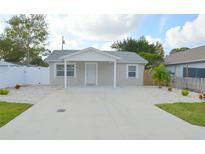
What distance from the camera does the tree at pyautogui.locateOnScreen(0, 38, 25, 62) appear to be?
1294 inches

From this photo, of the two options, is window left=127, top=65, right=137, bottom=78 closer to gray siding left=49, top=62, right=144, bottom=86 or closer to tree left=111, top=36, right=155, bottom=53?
gray siding left=49, top=62, right=144, bottom=86

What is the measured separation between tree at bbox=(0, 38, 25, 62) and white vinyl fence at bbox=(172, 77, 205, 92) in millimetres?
25553

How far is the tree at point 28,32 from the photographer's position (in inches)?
1267

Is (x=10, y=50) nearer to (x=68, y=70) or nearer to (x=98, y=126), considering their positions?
(x=68, y=70)

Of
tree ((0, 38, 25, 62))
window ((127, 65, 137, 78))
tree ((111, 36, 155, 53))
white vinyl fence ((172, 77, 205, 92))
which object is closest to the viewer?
white vinyl fence ((172, 77, 205, 92))

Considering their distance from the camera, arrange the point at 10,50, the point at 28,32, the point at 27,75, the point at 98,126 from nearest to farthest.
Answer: the point at 98,126 < the point at 27,75 < the point at 28,32 < the point at 10,50

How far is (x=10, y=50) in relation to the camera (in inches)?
1361

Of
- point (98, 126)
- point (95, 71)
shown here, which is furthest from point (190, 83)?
point (98, 126)

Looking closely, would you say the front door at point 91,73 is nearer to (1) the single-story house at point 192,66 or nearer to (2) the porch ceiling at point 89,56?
(2) the porch ceiling at point 89,56

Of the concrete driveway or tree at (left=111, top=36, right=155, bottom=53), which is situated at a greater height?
tree at (left=111, top=36, right=155, bottom=53)

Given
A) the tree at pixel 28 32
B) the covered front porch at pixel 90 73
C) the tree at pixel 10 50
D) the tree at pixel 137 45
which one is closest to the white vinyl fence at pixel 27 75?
the covered front porch at pixel 90 73

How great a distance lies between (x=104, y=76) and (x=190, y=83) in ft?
25.8

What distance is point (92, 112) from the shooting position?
782 cm

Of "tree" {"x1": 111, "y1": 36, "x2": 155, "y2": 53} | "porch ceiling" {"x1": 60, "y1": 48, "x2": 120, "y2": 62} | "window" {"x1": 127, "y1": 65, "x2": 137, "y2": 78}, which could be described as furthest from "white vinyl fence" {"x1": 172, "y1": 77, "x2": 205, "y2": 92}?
"tree" {"x1": 111, "y1": 36, "x2": 155, "y2": 53}
